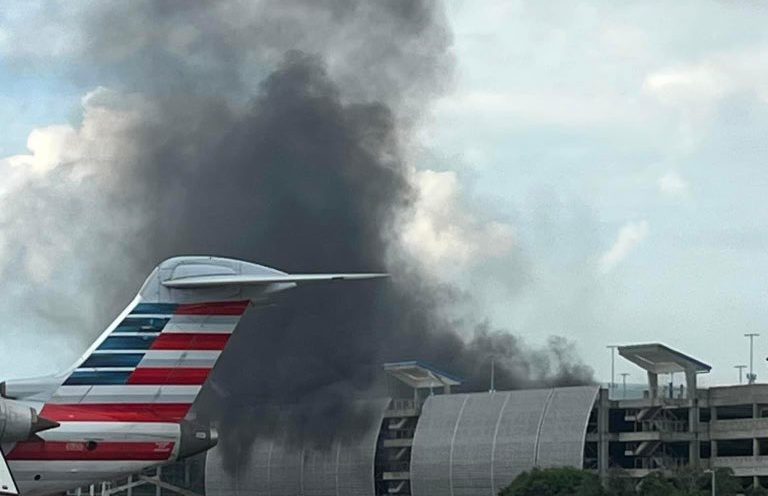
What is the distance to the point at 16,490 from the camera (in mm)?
32906

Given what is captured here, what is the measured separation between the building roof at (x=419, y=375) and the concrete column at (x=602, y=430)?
965 centimetres

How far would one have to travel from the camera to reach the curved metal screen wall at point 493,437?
3836 inches

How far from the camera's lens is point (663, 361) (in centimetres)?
10169

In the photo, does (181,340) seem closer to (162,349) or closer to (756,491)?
(162,349)

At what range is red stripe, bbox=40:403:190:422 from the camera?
117ft

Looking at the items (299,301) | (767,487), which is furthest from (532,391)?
(299,301)

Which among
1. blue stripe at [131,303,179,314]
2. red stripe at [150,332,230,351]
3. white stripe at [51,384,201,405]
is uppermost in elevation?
blue stripe at [131,303,179,314]

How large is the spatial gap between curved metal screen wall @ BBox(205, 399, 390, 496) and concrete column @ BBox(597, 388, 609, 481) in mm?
11902

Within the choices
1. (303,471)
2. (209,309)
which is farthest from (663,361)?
(209,309)

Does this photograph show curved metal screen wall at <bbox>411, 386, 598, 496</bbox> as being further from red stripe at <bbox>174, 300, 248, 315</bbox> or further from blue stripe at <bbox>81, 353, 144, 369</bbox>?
blue stripe at <bbox>81, 353, 144, 369</bbox>

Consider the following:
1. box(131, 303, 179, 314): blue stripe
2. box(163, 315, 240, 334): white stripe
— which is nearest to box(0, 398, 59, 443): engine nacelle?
box(131, 303, 179, 314): blue stripe

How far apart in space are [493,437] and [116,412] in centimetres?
6550

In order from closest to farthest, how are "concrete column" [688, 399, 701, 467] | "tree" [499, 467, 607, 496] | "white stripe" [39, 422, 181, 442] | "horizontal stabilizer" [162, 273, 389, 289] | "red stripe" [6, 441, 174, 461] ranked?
"horizontal stabilizer" [162, 273, 389, 289], "red stripe" [6, 441, 174, 461], "white stripe" [39, 422, 181, 442], "tree" [499, 467, 607, 496], "concrete column" [688, 399, 701, 467]

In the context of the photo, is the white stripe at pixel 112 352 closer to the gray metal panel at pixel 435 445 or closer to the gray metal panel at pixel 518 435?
the gray metal panel at pixel 518 435
